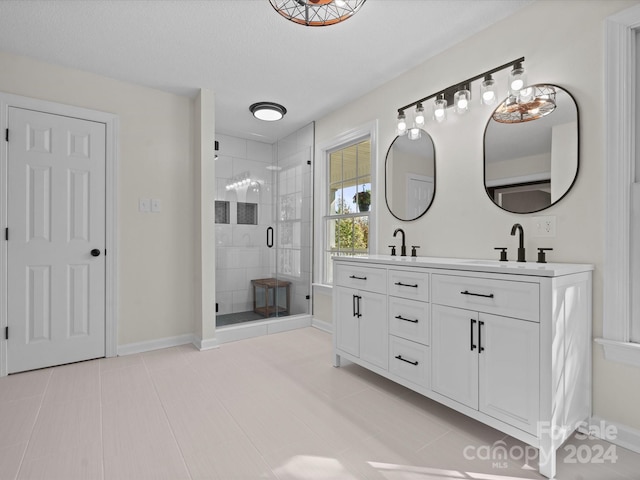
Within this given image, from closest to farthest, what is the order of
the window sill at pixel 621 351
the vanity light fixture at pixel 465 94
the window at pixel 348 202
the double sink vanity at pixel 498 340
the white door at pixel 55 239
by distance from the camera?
the double sink vanity at pixel 498 340
the window sill at pixel 621 351
the vanity light fixture at pixel 465 94
the white door at pixel 55 239
the window at pixel 348 202

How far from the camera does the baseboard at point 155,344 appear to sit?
9.76ft

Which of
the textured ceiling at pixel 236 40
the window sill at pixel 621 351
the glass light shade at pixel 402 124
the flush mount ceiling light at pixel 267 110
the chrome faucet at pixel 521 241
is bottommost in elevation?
the window sill at pixel 621 351

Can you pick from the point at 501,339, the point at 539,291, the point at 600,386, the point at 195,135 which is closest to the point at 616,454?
the point at 600,386

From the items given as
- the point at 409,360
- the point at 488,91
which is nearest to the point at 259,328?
the point at 409,360

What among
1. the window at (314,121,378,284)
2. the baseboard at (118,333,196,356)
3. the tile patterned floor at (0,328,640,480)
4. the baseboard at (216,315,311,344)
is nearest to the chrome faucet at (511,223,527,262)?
the tile patterned floor at (0,328,640,480)

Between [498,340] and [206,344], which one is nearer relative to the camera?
[498,340]

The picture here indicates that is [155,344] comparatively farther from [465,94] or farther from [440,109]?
[465,94]

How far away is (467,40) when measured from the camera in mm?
2322

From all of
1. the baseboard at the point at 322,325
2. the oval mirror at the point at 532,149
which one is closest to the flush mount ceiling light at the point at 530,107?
the oval mirror at the point at 532,149

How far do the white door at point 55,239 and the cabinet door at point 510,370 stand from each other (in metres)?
3.01

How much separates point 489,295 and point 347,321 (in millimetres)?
1156

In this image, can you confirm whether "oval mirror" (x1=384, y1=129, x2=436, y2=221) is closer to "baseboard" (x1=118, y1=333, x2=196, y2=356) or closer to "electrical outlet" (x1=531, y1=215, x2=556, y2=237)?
"electrical outlet" (x1=531, y1=215, x2=556, y2=237)

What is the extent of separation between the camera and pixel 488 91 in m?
2.09

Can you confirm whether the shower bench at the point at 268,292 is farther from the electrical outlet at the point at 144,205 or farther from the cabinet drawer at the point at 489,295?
the cabinet drawer at the point at 489,295
